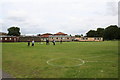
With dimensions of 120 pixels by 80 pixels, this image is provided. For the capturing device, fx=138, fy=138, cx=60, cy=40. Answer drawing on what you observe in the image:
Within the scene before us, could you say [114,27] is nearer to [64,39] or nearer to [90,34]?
[90,34]

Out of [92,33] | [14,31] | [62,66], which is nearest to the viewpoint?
[62,66]

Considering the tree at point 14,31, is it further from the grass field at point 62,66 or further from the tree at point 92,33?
the grass field at point 62,66

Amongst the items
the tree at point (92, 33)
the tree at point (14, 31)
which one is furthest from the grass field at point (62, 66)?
the tree at point (92, 33)

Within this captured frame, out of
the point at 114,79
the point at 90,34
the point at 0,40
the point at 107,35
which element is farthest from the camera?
the point at 90,34

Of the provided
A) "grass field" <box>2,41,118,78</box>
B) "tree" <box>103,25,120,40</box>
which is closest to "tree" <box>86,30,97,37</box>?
"tree" <box>103,25,120,40</box>

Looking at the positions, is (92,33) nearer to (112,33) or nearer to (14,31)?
(112,33)

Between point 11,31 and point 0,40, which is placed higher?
point 11,31

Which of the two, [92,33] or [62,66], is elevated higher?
[92,33]

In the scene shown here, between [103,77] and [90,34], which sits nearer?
[103,77]

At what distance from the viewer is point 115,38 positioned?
252ft

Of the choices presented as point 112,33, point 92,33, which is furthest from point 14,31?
point 112,33

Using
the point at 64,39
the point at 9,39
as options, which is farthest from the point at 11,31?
the point at 64,39

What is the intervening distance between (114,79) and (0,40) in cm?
5662

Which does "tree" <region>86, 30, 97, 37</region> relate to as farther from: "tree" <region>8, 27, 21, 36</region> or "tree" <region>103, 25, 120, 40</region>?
"tree" <region>8, 27, 21, 36</region>
